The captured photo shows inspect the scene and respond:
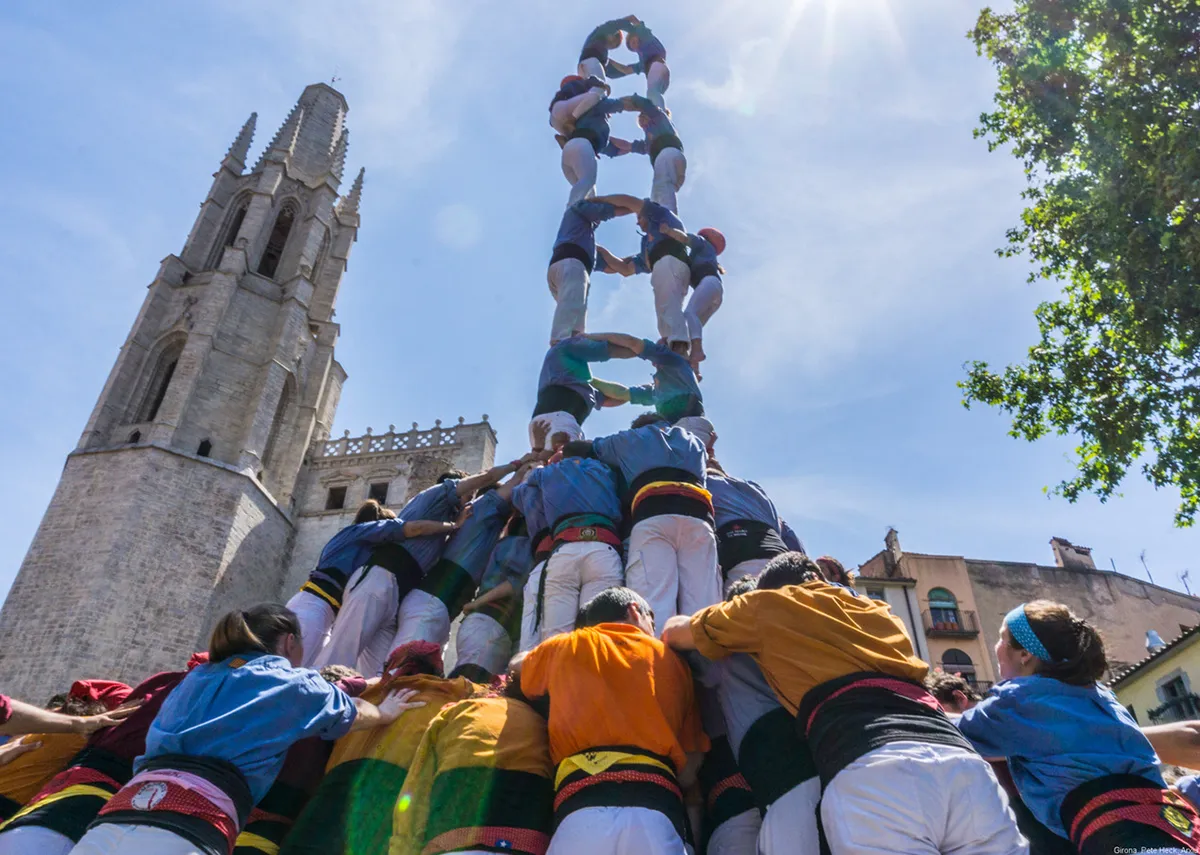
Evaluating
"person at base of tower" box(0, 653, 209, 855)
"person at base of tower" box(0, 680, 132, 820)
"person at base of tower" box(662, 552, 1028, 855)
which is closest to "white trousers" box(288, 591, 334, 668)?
"person at base of tower" box(0, 680, 132, 820)

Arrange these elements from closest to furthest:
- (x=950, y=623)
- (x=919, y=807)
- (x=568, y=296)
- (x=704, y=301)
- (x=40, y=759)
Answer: (x=919, y=807) → (x=40, y=759) → (x=568, y=296) → (x=704, y=301) → (x=950, y=623)

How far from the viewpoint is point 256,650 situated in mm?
3811

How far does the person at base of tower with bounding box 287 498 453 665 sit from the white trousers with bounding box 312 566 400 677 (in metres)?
0.14

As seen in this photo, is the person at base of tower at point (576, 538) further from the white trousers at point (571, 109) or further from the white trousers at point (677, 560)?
the white trousers at point (571, 109)

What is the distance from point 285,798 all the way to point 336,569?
12.1 feet

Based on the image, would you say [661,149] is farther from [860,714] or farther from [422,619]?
[860,714]

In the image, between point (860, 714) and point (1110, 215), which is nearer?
point (860, 714)

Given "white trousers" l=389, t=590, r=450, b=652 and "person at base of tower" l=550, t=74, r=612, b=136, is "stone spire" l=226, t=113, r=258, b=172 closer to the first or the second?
"person at base of tower" l=550, t=74, r=612, b=136

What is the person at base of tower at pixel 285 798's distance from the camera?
3818 mm

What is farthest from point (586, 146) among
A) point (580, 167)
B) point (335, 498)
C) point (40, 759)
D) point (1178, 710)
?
point (335, 498)

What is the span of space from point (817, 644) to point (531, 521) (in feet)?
13.8

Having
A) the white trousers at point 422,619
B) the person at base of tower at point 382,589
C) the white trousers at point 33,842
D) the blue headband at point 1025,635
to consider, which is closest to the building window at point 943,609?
the person at base of tower at point 382,589

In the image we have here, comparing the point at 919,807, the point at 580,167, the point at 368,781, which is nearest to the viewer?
the point at 919,807

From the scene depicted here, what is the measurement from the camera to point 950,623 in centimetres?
2820
